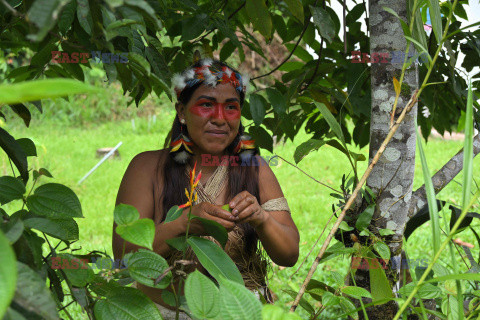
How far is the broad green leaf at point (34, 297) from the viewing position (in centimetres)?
42

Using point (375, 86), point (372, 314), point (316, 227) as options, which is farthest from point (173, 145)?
point (316, 227)

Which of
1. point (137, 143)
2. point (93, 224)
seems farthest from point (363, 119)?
point (137, 143)

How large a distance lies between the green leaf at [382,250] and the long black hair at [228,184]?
1.59 ft

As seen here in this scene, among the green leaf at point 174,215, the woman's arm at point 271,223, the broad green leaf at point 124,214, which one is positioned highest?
the broad green leaf at point 124,214

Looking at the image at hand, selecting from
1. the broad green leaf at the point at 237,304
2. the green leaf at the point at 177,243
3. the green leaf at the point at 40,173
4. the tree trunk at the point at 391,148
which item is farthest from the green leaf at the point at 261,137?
the broad green leaf at the point at 237,304

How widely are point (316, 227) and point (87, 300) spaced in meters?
3.13

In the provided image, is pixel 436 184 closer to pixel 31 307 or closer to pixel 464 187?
pixel 464 187

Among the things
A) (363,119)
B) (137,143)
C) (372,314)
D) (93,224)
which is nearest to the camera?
(372,314)

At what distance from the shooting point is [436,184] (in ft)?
4.53

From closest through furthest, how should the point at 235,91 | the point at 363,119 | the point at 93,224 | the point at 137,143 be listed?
the point at 235,91 < the point at 363,119 < the point at 93,224 < the point at 137,143

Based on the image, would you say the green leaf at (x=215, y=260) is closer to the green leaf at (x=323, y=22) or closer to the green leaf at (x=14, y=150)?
the green leaf at (x=14, y=150)

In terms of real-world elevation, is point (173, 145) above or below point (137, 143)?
above

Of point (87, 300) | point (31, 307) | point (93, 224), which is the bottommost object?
point (93, 224)

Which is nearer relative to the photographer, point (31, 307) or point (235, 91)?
point (31, 307)
